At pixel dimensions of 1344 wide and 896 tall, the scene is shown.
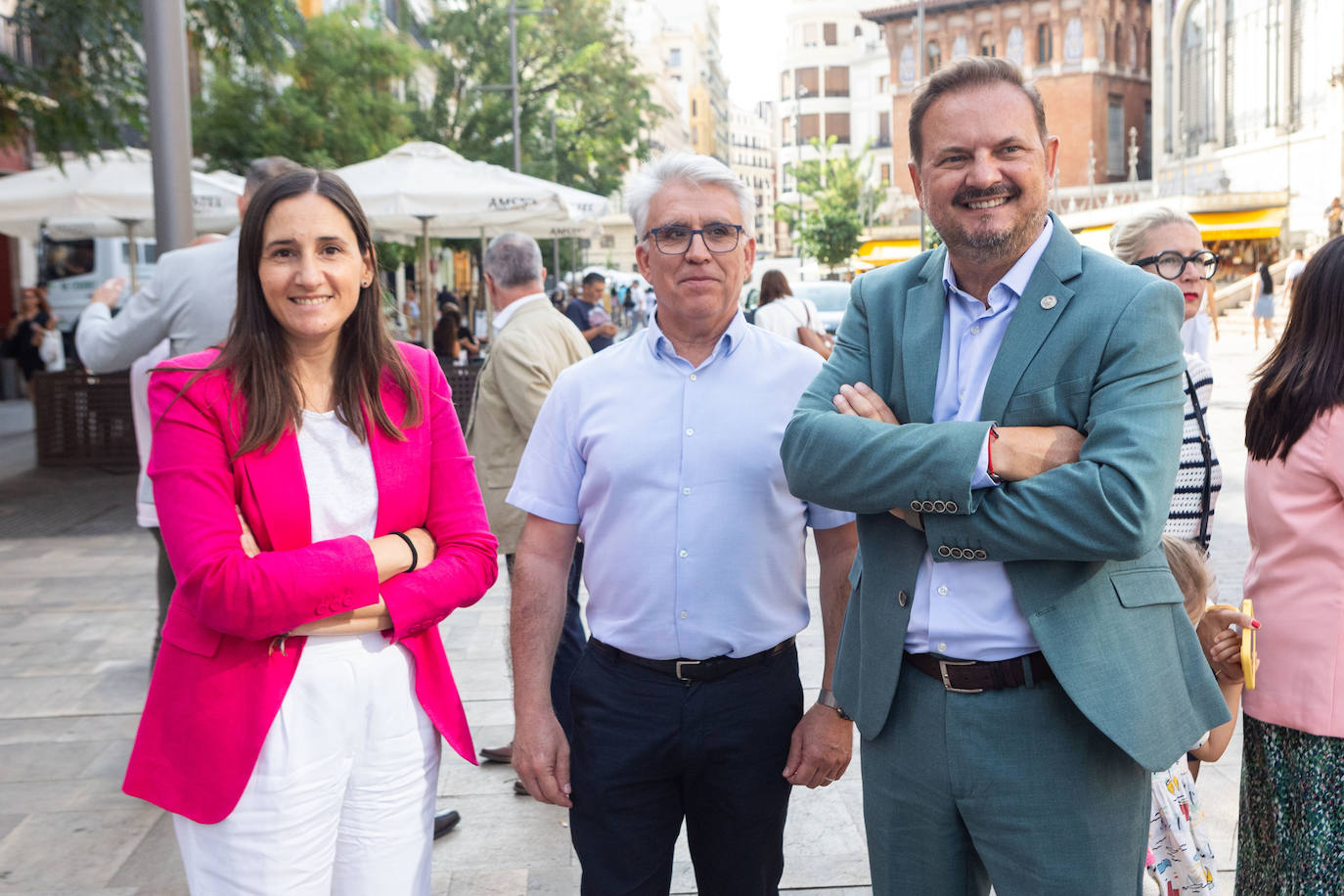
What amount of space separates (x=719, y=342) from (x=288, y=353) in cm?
95

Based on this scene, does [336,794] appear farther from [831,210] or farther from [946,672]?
[831,210]

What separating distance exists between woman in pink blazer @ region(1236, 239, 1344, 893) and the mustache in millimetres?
1115

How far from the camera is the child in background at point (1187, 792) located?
3.07 metres

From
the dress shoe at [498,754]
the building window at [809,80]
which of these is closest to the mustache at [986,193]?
the dress shoe at [498,754]

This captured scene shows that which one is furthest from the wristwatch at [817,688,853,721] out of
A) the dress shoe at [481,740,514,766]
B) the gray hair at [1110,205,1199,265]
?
the dress shoe at [481,740,514,766]

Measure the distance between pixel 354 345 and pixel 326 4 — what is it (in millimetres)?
39743

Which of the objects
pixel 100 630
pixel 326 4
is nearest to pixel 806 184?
pixel 326 4

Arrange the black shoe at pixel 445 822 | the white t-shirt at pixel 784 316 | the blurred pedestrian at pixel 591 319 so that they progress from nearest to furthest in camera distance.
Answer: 1. the black shoe at pixel 445 822
2. the white t-shirt at pixel 784 316
3. the blurred pedestrian at pixel 591 319

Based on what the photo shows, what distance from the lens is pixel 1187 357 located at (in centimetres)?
393

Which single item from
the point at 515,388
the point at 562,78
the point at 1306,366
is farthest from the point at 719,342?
the point at 562,78

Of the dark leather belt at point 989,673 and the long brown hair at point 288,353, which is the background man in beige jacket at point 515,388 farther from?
the dark leather belt at point 989,673

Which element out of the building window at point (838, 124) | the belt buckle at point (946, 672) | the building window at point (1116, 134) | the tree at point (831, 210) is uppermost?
the building window at point (838, 124)

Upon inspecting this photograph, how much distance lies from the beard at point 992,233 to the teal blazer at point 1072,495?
0.17 feet

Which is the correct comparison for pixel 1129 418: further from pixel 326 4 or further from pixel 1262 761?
pixel 326 4
